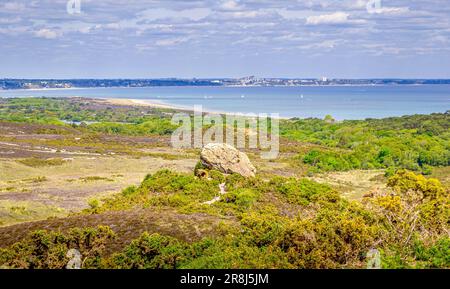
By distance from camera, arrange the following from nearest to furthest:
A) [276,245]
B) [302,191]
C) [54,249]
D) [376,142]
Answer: [54,249], [276,245], [302,191], [376,142]

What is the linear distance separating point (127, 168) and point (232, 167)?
2017 centimetres

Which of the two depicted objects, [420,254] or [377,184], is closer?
[420,254]

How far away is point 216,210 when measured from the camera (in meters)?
27.6

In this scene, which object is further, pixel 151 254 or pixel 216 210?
pixel 216 210

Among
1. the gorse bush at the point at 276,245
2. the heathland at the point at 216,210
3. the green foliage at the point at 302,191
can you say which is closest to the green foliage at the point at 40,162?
the heathland at the point at 216,210

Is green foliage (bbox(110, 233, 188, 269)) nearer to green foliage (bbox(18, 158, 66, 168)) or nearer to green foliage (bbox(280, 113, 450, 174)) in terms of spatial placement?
green foliage (bbox(18, 158, 66, 168))

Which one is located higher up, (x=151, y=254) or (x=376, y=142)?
(x=151, y=254)

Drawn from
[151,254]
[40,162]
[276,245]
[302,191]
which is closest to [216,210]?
[302,191]

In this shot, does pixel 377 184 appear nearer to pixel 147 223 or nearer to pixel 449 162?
pixel 449 162

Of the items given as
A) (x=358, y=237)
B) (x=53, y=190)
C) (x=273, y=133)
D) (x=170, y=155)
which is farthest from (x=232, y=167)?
(x=273, y=133)

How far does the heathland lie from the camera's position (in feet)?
59.4

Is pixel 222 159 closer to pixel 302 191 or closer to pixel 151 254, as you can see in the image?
pixel 302 191

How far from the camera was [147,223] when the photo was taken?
70.2 feet
